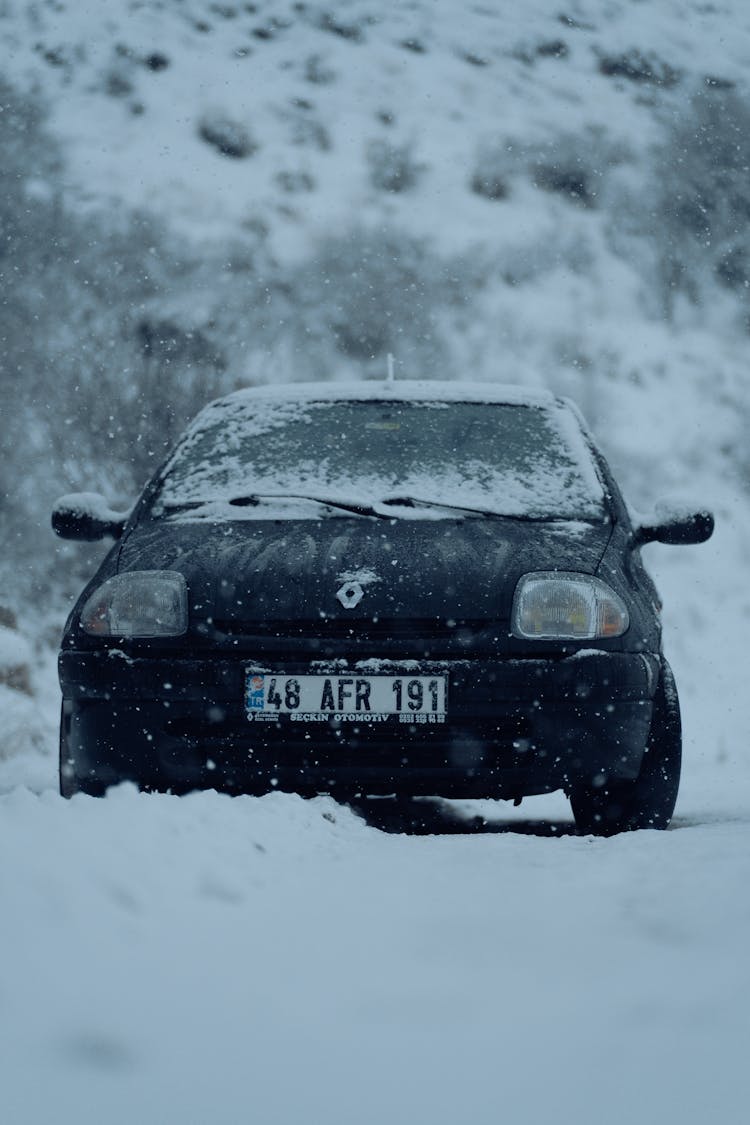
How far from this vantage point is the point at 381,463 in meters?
4.20

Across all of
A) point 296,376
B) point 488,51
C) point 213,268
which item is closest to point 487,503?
point 296,376

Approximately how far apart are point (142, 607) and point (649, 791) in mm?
1558

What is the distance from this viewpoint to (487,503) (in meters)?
3.88

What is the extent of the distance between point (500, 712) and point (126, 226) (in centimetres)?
2059

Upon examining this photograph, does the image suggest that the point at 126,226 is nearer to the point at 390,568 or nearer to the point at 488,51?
the point at 488,51

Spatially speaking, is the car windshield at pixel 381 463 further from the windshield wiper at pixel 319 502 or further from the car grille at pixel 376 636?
the car grille at pixel 376 636

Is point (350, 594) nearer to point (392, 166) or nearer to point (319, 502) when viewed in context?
point (319, 502)

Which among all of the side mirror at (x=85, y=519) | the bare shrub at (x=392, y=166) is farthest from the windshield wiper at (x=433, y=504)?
the bare shrub at (x=392, y=166)

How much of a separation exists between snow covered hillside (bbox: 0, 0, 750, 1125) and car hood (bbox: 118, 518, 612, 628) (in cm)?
61

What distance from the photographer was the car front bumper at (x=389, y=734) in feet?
10.9

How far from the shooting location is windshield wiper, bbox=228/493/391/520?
3734 millimetres

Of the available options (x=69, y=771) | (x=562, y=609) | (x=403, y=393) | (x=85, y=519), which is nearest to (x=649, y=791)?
(x=562, y=609)

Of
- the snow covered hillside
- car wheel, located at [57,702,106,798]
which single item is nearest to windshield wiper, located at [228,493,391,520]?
car wheel, located at [57,702,106,798]

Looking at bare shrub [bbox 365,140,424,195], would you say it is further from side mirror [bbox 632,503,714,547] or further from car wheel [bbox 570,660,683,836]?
car wheel [bbox 570,660,683,836]
